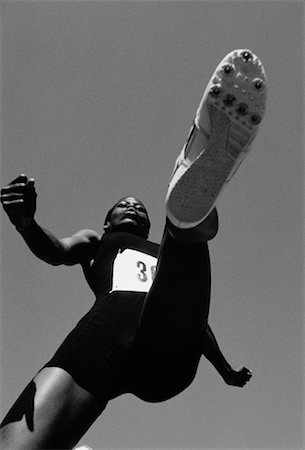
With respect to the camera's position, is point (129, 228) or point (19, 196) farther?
point (129, 228)

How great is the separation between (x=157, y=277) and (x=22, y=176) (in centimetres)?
62

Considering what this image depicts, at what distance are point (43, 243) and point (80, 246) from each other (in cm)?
30

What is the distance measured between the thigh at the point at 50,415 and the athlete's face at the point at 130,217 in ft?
3.19

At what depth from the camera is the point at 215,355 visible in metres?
3.12

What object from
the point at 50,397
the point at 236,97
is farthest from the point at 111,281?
the point at 236,97

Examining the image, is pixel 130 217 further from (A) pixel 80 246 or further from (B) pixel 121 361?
(B) pixel 121 361

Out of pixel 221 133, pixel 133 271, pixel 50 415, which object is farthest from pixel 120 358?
pixel 221 133

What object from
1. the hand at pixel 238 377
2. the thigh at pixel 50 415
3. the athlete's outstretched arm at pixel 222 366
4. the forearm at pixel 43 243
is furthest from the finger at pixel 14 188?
the hand at pixel 238 377

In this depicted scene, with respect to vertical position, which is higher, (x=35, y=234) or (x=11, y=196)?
(x=11, y=196)

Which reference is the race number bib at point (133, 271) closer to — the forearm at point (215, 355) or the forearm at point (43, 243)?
the forearm at point (43, 243)

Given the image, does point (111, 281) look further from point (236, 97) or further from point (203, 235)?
point (236, 97)

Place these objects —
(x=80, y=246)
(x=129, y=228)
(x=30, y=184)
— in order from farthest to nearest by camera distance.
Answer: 1. (x=129, y=228)
2. (x=80, y=246)
3. (x=30, y=184)

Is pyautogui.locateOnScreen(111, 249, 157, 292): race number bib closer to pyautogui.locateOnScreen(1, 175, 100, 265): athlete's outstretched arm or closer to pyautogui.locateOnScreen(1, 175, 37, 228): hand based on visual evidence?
pyautogui.locateOnScreen(1, 175, 100, 265): athlete's outstretched arm

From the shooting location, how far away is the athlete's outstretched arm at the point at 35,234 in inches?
92.2
